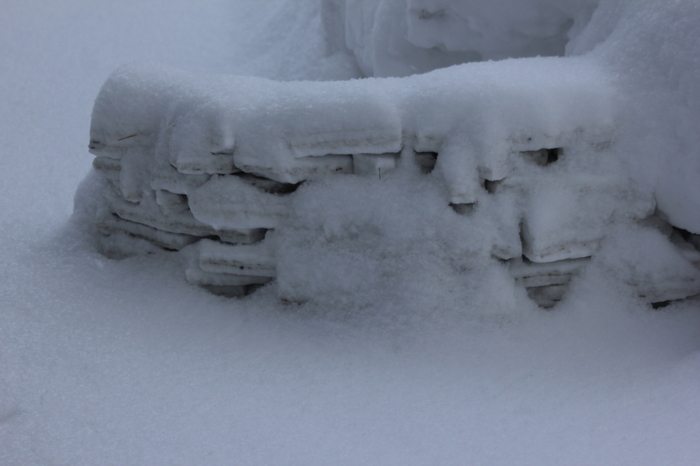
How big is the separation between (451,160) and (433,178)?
0.18 ft

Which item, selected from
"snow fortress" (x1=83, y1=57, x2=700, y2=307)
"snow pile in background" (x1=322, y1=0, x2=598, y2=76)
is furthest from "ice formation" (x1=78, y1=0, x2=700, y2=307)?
"snow pile in background" (x1=322, y1=0, x2=598, y2=76)

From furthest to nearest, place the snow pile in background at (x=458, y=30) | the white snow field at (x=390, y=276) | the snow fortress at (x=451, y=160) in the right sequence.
→ the snow pile in background at (x=458, y=30)
the snow fortress at (x=451, y=160)
the white snow field at (x=390, y=276)

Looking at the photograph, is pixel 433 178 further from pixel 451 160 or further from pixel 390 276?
pixel 390 276

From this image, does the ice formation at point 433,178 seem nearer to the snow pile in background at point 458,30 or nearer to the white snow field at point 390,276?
the white snow field at point 390,276

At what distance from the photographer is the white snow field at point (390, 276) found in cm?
97

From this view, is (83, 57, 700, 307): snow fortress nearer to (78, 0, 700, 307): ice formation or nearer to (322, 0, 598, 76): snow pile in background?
(78, 0, 700, 307): ice formation

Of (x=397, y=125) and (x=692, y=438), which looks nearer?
(x=692, y=438)

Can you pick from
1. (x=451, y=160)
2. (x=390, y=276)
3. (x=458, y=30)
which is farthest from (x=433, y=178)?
(x=458, y=30)

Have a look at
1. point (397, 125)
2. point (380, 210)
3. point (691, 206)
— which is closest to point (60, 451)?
point (380, 210)

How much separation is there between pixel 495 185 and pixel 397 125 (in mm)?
219

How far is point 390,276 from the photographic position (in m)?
1.17

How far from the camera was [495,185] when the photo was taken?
116 centimetres

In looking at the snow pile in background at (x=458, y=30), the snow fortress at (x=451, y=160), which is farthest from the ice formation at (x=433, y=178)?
the snow pile in background at (x=458, y=30)

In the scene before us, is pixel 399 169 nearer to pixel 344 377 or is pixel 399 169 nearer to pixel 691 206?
pixel 344 377
